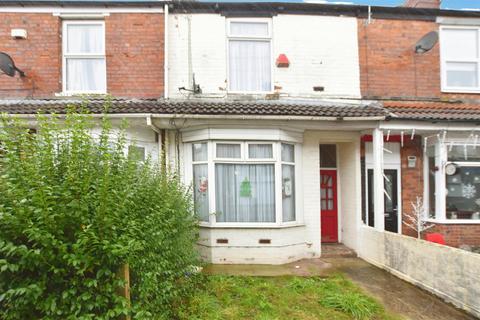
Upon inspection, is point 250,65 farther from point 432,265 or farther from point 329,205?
point 432,265

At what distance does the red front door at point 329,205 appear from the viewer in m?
8.30

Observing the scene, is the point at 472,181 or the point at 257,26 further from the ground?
the point at 257,26

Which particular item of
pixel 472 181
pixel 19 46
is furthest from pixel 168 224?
pixel 472 181

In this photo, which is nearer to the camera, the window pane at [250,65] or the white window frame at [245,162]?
the white window frame at [245,162]

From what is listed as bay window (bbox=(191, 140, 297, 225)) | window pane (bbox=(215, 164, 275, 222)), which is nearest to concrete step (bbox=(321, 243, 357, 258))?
bay window (bbox=(191, 140, 297, 225))

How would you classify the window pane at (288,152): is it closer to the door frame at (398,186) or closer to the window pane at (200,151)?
the window pane at (200,151)

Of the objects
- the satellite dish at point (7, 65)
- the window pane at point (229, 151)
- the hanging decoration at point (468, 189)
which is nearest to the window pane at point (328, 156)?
the window pane at point (229, 151)

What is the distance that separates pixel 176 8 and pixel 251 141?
14.5 ft

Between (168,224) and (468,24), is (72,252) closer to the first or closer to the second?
(168,224)

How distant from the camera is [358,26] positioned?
8328mm

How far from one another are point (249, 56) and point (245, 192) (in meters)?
3.92

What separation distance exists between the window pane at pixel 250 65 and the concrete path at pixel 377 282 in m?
4.73

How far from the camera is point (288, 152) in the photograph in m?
7.23

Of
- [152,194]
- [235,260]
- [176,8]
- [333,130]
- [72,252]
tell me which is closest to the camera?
[72,252]
